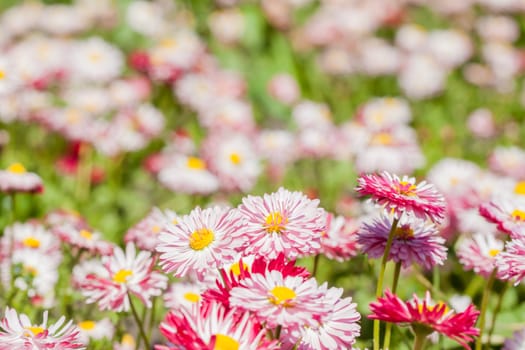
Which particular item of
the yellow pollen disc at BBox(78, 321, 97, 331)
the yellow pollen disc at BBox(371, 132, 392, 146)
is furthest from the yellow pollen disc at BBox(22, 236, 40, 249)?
the yellow pollen disc at BBox(371, 132, 392, 146)

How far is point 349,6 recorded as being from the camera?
393 centimetres

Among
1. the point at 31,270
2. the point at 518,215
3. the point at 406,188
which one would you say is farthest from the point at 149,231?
the point at 518,215

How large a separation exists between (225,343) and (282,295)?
3.5 inches

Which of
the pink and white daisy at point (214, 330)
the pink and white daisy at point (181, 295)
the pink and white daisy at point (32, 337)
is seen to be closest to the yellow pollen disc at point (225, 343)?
the pink and white daisy at point (214, 330)

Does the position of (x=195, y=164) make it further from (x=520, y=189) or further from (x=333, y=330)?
(x=333, y=330)

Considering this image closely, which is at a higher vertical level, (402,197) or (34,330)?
(402,197)

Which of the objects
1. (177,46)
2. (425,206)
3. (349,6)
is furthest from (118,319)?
(349,6)

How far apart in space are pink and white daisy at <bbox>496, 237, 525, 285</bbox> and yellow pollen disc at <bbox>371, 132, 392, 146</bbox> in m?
1.13

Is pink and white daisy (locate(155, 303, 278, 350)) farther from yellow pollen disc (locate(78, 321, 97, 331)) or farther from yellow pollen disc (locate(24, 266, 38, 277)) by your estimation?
yellow pollen disc (locate(24, 266, 38, 277))

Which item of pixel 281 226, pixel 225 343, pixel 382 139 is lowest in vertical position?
pixel 225 343

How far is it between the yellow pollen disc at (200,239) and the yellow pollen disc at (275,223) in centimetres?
8

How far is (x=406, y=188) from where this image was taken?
108cm

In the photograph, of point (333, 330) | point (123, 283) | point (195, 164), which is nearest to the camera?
point (333, 330)

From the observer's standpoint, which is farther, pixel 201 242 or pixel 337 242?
pixel 337 242
